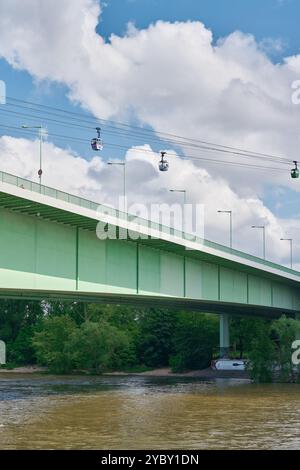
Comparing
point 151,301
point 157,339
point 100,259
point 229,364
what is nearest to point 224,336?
point 229,364

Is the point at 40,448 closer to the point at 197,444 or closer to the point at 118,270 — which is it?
the point at 197,444

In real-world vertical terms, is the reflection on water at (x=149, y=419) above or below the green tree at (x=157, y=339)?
below

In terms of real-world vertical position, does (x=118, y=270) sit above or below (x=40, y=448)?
above

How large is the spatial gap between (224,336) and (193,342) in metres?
4.69

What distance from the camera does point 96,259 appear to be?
4819cm

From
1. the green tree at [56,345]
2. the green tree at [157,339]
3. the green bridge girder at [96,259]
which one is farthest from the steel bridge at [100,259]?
the green tree at [157,339]

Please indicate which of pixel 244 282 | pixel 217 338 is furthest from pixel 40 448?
pixel 217 338

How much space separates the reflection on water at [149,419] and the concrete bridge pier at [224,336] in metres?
33.5

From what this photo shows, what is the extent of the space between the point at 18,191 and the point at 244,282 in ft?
118

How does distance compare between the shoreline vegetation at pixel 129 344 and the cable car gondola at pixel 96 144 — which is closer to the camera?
the cable car gondola at pixel 96 144

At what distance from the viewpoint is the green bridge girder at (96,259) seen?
134 feet

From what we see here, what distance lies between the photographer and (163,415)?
39625 millimetres

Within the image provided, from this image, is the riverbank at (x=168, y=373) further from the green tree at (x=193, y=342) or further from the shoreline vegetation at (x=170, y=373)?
the green tree at (x=193, y=342)

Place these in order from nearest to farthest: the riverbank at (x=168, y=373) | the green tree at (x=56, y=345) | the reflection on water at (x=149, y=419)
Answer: the reflection on water at (x=149, y=419) < the riverbank at (x=168, y=373) < the green tree at (x=56, y=345)
